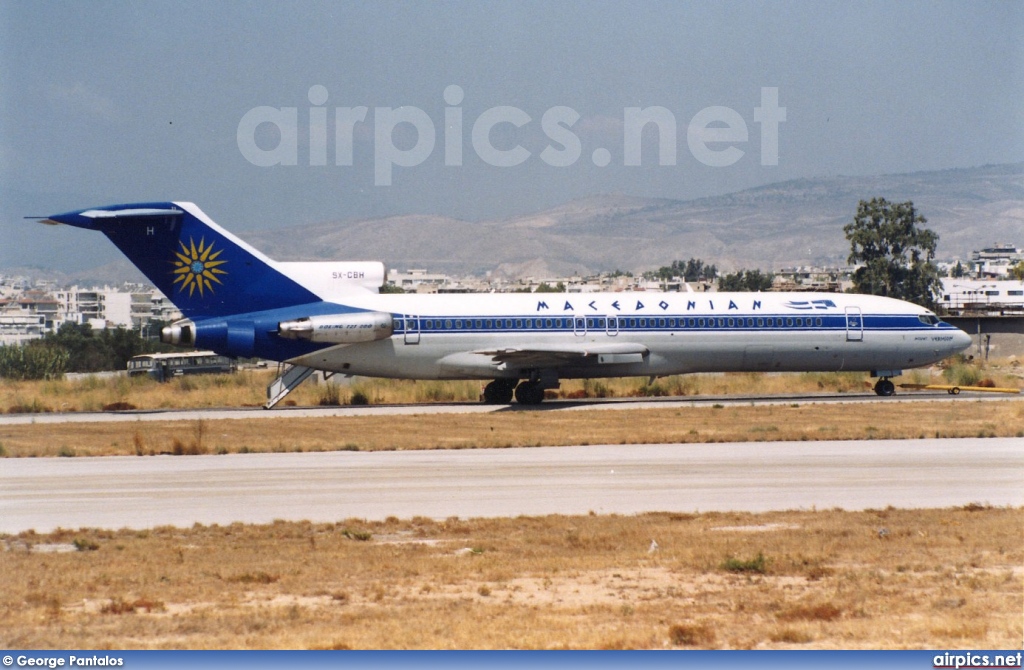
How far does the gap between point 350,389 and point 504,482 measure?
81.7 ft

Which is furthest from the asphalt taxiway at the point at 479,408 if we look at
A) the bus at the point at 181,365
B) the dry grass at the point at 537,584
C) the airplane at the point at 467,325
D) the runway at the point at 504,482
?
the bus at the point at 181,365

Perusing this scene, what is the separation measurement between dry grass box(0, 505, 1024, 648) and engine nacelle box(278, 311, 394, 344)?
21.0 metres

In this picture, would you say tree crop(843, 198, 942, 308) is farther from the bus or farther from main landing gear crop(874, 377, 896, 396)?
main landing gear crop(874, 377, 896, 396)

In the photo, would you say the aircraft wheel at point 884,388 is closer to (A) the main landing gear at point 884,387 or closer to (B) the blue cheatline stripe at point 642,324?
(A) the main landing gear at point 884,387

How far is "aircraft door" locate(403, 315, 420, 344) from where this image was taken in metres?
39.2

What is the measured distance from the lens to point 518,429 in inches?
1240

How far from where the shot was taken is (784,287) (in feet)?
367

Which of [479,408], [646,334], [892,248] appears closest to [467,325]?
[479,408]

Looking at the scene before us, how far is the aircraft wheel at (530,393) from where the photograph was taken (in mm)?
39562

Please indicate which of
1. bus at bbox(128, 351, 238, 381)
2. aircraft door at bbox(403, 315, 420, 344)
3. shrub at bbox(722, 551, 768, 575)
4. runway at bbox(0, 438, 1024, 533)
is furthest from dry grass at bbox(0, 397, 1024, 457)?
bus at bbox(128, 351, 238, 381)

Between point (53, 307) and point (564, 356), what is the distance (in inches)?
6955

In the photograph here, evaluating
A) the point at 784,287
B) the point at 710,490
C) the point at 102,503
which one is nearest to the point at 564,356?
the point at 710,490

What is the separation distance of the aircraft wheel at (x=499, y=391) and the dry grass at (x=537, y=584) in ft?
76.3

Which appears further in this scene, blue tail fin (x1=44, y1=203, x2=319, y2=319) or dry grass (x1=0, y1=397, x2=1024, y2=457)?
blue tail fin (x1=44, y1=203, x2=319, y2=319)
